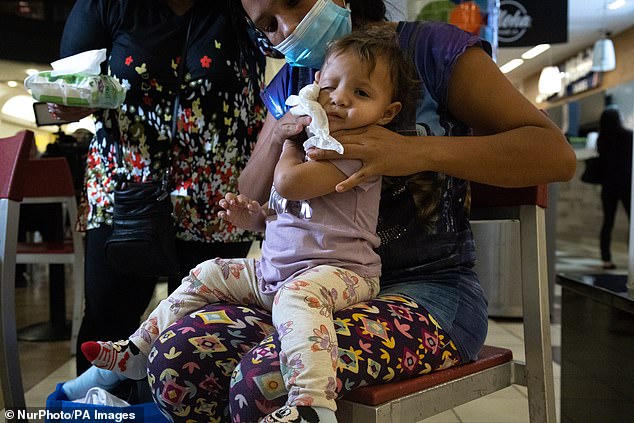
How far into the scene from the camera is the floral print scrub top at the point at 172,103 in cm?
174

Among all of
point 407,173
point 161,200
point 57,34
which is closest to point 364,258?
point 407,173

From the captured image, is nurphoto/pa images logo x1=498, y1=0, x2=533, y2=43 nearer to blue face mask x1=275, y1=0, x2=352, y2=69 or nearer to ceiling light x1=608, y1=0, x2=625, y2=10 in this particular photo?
blue face mask x1=275, y1=0, x2=352, y2=69

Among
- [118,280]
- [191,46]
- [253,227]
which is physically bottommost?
[118,280]

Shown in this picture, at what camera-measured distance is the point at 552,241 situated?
400 centimetres

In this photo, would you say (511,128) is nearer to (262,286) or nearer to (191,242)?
(262,286)

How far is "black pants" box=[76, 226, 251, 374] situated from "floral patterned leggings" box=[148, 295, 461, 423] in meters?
0.68

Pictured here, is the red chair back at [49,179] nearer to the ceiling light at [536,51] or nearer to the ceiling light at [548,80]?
the ceiling light at [536,51]

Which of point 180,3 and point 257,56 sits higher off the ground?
point 180,3

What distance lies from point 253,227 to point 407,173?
364 mm

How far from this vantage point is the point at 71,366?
3.02 m

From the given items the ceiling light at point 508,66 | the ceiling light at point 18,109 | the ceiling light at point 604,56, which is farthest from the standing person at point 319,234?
the ceiling light at point 604,56

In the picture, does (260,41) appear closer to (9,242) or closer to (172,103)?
(172,103)

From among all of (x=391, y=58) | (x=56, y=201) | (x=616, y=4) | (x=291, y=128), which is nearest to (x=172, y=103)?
(x=291, y=128)

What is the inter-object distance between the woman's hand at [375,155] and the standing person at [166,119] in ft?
2.47
